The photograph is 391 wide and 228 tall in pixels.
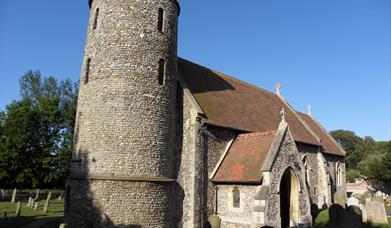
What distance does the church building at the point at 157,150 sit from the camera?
13.3 meters

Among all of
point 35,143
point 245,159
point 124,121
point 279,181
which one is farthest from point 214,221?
point 35,143

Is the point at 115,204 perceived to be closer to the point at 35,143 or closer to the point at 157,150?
the point at 157,150

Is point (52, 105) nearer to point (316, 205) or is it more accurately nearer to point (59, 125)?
point (59, 125)

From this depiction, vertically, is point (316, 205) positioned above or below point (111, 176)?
below

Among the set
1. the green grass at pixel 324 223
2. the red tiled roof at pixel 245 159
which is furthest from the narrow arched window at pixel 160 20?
the green grass at pixel 324 223

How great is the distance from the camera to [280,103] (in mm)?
27719

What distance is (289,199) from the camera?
1705 centimetres

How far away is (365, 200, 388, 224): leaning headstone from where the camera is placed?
1691cm

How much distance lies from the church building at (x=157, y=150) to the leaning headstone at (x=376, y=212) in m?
3.93

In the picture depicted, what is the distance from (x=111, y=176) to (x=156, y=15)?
812 centimetres

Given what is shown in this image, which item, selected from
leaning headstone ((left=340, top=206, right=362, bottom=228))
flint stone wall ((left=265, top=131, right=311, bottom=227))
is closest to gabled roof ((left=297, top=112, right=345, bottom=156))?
flint stone wall ((left=265, top=131, right=311, bottom=227))

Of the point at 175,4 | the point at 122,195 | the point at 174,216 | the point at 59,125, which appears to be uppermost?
the point at 175,4

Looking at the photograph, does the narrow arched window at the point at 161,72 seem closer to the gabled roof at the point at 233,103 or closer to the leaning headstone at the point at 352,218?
the gabled roof at the point at 233,103

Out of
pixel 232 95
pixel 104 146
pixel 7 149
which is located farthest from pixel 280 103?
pixel 7 149
